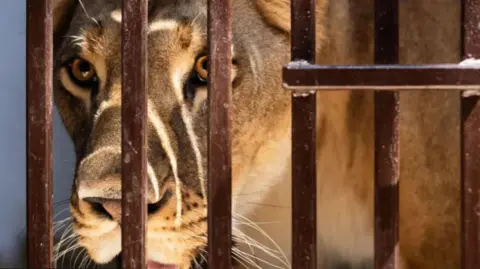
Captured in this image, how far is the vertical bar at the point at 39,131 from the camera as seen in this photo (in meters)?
1.05

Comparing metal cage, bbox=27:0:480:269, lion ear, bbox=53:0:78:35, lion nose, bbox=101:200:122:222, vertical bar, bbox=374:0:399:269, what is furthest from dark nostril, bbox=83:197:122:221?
vertical bar, bbox=374:0:399:269

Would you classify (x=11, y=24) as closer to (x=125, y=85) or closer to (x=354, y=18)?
(x=125, y=85)

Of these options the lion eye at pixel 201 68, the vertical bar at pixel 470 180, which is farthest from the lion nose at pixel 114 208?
the vertical bar at pixel 470 180

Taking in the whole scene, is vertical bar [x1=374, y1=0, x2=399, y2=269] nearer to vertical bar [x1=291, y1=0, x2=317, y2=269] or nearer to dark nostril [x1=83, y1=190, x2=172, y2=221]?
vertical bar [x1=291, y1=0, x2=317, y2=269]

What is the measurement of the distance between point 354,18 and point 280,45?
0.14 meters

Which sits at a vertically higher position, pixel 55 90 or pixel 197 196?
pixel 55 90

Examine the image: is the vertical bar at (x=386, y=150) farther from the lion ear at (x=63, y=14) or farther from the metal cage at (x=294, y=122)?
the lion ear at (x=63, y=14)

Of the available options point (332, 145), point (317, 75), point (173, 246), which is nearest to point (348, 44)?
point (332, 145)

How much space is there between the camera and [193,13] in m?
1.29

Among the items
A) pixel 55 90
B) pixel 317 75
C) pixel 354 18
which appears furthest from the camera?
pixel 55 90

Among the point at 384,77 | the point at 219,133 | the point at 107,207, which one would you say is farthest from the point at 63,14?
the point at 384,77

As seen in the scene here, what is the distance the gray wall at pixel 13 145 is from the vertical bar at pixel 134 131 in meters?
0.33

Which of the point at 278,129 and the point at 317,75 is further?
the point at 278,129

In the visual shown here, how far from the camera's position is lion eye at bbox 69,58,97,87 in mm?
1344
